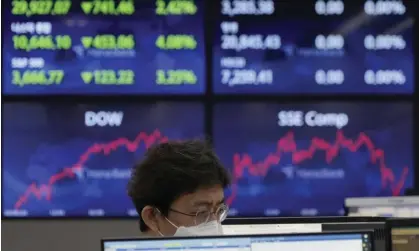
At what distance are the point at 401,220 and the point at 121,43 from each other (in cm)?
236

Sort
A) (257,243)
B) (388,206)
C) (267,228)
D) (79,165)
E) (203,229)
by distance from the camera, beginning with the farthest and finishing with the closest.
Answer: (79,165), (388,206), (267,228), (203,229), (257,243)

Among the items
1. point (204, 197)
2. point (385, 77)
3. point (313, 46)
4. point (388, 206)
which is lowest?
point (388, 206)

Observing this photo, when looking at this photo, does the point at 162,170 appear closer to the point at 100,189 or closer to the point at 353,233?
the point at 353,233

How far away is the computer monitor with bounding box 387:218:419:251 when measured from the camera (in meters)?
1.86

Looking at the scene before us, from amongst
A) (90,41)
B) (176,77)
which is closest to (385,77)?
(176,77)

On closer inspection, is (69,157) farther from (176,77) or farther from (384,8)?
(384,8)

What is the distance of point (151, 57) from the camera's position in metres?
3.87

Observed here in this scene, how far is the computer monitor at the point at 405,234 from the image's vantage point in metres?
1.86

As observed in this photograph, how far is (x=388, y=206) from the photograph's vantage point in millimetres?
2619

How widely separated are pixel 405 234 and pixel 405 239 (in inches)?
0.5

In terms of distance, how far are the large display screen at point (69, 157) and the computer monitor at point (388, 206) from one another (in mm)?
1364

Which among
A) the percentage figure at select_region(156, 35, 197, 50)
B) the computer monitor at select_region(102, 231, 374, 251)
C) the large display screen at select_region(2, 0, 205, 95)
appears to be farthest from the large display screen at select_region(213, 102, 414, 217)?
the computer monitor at select_region(102, 231, 374, 251)

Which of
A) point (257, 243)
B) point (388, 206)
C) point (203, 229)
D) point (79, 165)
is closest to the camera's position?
point (257, 243)

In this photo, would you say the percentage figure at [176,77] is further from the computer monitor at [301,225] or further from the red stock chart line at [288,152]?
the computer monitor at [301,225]
